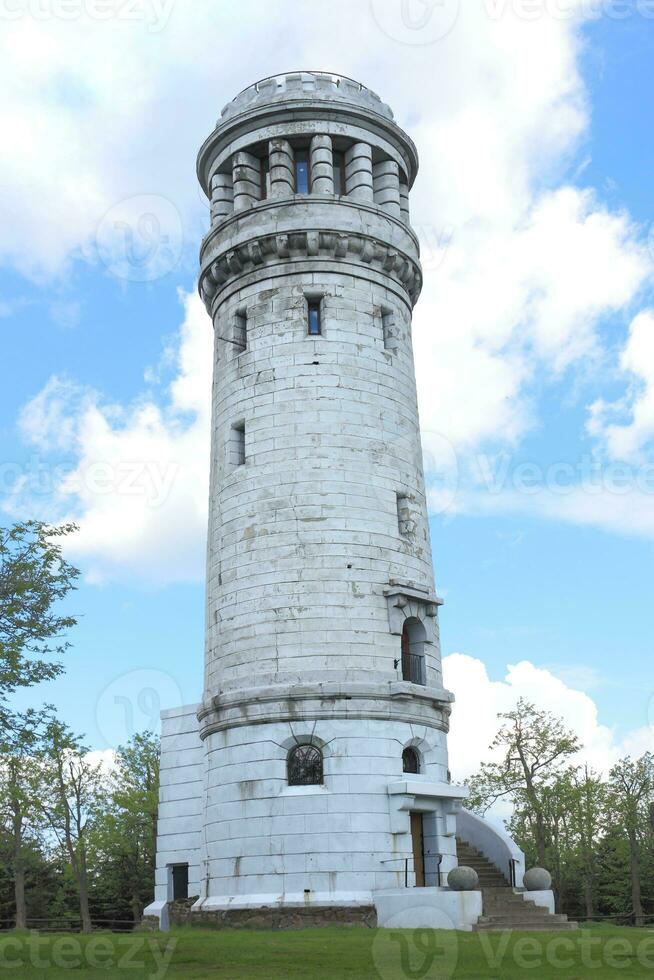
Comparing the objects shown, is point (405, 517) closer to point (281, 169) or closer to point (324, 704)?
point (324, 704)

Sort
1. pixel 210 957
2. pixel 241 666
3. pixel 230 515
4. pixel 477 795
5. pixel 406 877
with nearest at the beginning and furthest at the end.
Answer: pixel 210 957
pixel 406 877
pixel 241 666
pixel 230 515
pixel 477 795

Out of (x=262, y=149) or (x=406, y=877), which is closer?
(x=406, y=877)

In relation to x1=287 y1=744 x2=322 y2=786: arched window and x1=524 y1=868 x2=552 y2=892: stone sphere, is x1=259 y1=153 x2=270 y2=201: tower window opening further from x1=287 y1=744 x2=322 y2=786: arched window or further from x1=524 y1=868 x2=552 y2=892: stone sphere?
x1=524 y1=868 x2=552 y2=892: stone sphere

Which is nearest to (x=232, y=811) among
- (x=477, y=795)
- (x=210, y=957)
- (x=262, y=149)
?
(x=210, y=957)

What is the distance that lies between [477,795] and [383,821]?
2748 centimetres

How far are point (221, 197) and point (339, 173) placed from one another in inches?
175

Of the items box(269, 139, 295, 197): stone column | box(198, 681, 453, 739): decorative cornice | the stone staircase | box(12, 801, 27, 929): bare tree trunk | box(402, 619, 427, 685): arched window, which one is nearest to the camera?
the stone staircase

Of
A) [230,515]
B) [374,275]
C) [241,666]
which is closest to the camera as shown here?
[241,666]

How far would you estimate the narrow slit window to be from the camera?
111 feet

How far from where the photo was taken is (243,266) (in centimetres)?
3566

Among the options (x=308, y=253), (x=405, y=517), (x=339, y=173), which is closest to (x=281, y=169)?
(x=339, y=173)

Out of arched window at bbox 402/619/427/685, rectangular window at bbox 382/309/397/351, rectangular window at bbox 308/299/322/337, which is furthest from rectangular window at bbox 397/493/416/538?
rectangular window at bbox 308/299/322/337

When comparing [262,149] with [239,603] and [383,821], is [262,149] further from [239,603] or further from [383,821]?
[383,821]

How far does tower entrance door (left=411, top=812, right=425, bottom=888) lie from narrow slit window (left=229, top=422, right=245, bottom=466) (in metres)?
12.4
